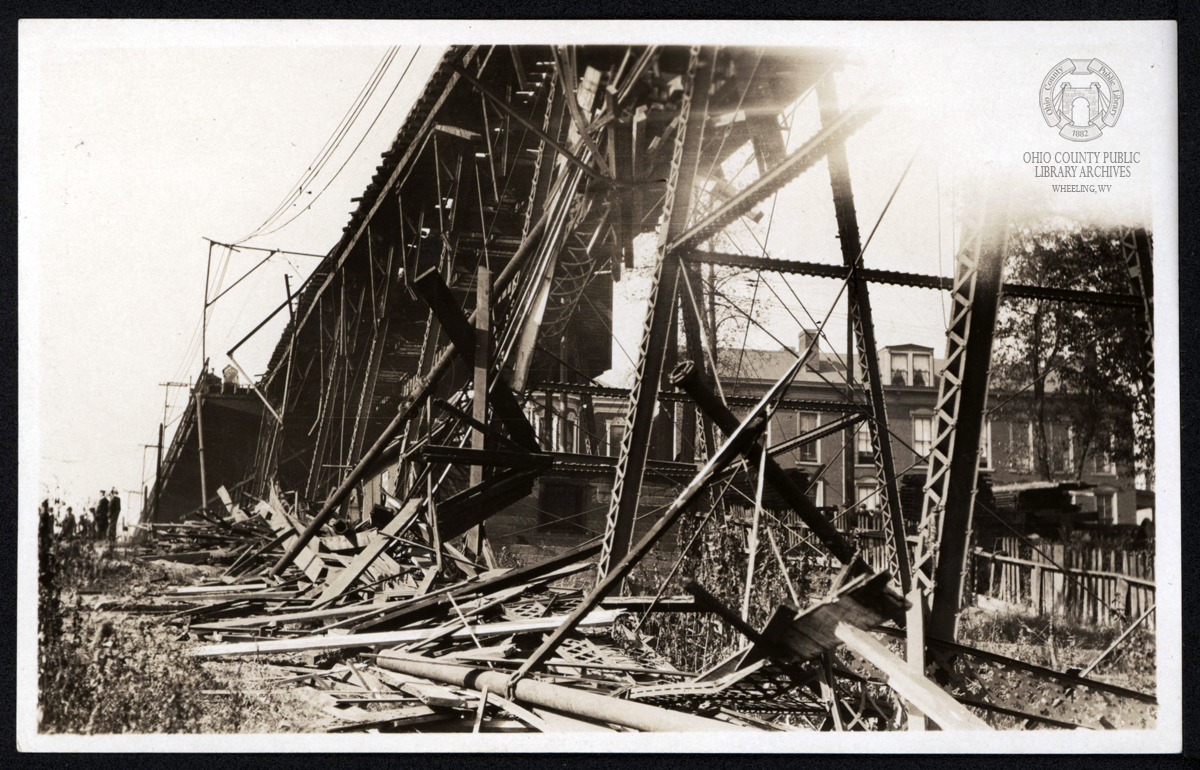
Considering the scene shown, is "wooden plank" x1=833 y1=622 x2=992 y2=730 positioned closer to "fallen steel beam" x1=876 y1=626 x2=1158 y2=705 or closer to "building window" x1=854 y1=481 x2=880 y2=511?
"fallen steel beam" x1=876 y1=626 x2=1158 y2=705

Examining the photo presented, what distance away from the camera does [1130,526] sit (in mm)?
5980

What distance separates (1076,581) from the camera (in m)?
5.81

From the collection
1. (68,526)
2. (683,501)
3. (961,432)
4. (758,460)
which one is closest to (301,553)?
(68,526)

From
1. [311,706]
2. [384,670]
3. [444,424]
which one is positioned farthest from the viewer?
[444,424]

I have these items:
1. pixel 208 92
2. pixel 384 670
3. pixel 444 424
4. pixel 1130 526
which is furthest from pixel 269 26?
pixel 1130 526

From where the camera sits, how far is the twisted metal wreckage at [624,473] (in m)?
5.06

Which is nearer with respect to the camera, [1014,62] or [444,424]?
[1014,62]

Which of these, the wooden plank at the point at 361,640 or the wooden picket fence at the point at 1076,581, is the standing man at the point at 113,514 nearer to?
the wooden plank at the point at 361,640

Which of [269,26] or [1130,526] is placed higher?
[269,26]

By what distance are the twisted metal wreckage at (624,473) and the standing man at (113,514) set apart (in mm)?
998

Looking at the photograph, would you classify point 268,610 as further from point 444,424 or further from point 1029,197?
point 1029,197

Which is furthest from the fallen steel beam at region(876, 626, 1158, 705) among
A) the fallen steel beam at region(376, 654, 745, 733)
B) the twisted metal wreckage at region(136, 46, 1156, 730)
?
the fallen steel beam at region(376, 654, 745, 733)

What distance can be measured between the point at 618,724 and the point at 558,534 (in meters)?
4.27

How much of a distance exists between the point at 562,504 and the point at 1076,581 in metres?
4.95
